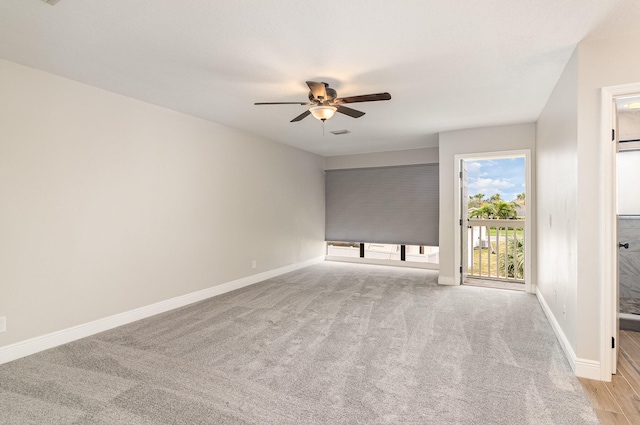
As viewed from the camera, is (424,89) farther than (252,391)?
Yes

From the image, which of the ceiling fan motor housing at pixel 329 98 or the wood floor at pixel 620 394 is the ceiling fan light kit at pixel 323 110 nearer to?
the ceiling fan motor housing at pixel 329 98

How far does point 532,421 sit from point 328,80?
10.0ft

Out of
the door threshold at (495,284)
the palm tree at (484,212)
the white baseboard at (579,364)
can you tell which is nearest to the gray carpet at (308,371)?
the white baseboard at (579,364)

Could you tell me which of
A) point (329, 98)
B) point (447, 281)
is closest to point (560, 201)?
point (329, 98)

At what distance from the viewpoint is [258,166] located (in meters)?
5.55

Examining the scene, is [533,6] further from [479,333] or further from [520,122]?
[520,122]

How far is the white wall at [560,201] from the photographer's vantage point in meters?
2.54

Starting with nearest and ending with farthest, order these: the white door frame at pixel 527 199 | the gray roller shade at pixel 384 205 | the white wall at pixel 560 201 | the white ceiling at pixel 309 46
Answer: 1. the white ceiling at pixel 309 46
2. the white wall at pixel 560 201
3. the white door frame at pixel 527 199
4. the gray roller shade at pixel 384 205

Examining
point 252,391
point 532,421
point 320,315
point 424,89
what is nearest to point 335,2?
point 424,89

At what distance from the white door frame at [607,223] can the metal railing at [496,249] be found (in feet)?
11.8

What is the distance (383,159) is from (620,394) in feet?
17.8

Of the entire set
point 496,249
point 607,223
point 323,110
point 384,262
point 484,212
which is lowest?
point 384,262

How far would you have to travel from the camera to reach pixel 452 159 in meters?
5.21

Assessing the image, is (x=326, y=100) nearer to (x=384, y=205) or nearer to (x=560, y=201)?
(x=560, y=201)
